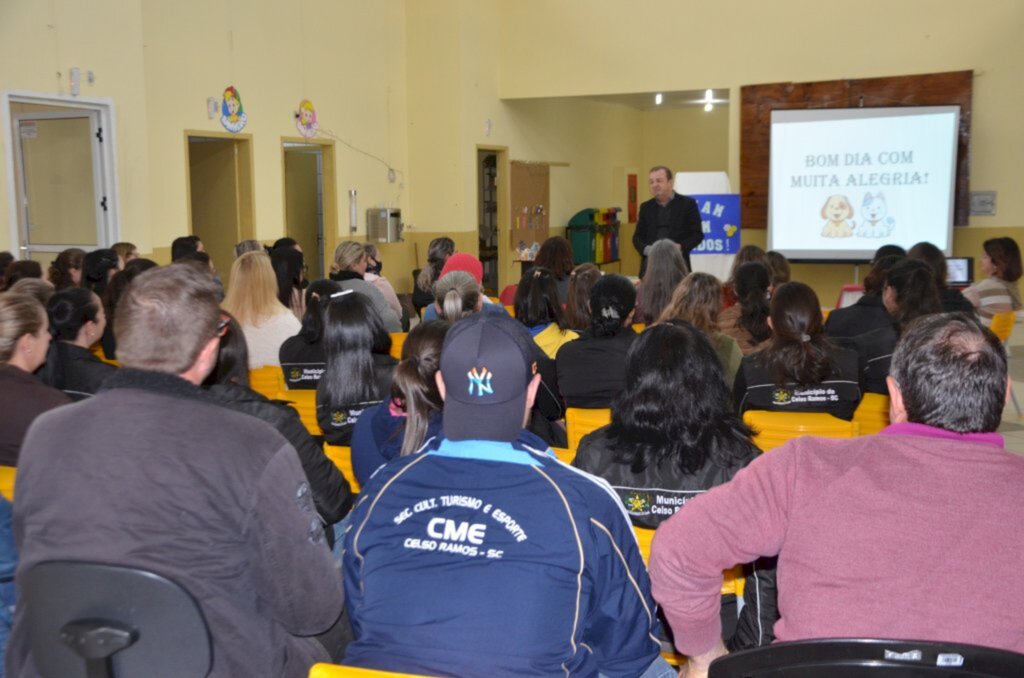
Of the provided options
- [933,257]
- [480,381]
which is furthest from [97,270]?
[933,257]

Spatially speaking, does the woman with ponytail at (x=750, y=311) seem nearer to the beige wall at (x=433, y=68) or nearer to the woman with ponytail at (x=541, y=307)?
the woman with ponytail at (x=541, y=307)

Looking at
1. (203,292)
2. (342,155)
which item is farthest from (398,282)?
(203,292)

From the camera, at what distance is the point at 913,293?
4398 millimetres

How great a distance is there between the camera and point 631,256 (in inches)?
621

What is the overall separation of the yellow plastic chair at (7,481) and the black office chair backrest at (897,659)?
215cm

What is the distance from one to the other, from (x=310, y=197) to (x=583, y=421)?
826cm

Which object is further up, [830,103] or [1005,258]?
[830,103]

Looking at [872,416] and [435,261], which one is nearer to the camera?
[872,416]

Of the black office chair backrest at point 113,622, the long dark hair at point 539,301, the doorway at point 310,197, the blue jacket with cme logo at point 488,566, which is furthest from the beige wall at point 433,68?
the blue jacket with cme logo at point 488,566

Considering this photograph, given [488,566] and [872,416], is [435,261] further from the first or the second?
[488,566]

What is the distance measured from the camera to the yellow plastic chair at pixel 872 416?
13.1 ft

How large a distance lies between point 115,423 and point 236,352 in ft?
3.98

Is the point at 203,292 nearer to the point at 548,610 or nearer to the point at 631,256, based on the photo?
the point at 548,610

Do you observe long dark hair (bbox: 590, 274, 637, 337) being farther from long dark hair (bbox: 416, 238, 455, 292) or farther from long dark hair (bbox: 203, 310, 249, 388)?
long dark hair (bbox: 416, 238, 455, 292)
